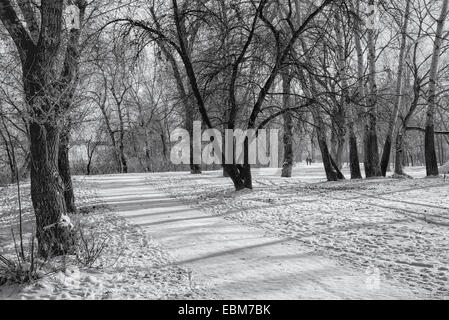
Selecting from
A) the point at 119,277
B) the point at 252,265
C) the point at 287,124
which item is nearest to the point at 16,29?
the point at 119,277

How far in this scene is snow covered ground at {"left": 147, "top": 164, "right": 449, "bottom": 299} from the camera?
5.45 m

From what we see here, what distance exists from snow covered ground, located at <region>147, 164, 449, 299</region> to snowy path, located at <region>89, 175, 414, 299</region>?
0.98 ft

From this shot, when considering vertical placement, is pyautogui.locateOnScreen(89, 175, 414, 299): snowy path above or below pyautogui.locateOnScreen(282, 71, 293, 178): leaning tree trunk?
below

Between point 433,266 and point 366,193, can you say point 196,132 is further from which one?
point 433,266

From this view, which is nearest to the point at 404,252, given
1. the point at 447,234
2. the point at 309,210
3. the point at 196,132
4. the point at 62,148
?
the point at 447,234

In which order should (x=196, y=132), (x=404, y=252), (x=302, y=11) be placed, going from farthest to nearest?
(x=196, y=132)
(x=302, y=11)
(x=404, y=252)

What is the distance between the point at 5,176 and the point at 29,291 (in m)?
18.9

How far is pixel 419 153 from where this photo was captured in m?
62.7

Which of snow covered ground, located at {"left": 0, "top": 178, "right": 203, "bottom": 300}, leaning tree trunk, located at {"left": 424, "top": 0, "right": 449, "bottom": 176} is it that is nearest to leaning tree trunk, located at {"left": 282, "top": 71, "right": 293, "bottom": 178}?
leaning tree trunk, located at {"left": 424, "top": 0, "right": 449, "bottom": 176}

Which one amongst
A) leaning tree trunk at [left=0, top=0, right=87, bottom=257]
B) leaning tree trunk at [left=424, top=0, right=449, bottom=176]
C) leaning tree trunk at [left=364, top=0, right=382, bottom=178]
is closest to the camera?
leaning tree trunk at [left=0, top=0, right=87, bottom=257]

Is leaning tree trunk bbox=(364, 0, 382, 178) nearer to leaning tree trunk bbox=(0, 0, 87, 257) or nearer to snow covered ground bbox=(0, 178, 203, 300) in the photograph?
snow covered ground bbox=(0, 178, 203, 300)

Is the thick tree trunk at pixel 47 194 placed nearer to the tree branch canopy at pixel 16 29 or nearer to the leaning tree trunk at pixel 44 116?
the leaning tree trunk at pixel 44 116

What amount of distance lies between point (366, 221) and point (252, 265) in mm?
3550

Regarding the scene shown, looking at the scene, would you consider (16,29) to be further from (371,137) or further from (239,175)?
(371,137)
